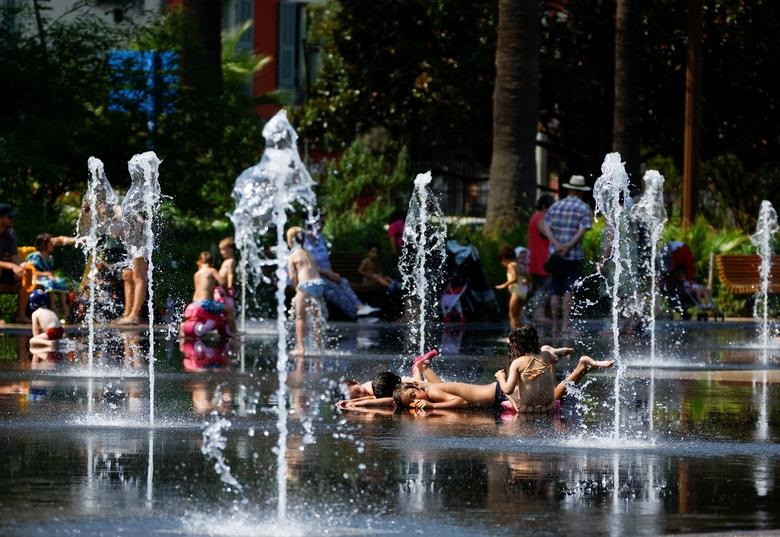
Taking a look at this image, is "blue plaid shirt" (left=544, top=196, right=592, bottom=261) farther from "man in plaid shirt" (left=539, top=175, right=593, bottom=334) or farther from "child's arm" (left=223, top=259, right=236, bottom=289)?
"child's arm" (left=223, top=259, right=236, bottom=289)

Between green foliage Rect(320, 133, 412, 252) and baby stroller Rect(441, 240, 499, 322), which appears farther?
green foliage Rect(320, 133, 412, 252)

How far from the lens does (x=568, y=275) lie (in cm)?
2188

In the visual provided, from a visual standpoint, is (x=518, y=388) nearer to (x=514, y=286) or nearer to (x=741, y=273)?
(x=514, y=286)

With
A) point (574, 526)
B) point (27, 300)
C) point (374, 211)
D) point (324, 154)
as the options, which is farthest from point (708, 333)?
point (324, 154)

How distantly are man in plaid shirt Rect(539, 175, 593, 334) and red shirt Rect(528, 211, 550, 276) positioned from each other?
3.90 feet

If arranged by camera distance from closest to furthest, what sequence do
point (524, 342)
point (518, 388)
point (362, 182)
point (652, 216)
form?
point (524, 342) < point (518, 388) < point (652, 216) < point (362, 182)

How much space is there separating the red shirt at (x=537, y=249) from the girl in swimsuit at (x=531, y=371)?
10.2 m

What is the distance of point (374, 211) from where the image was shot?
32.1 meters

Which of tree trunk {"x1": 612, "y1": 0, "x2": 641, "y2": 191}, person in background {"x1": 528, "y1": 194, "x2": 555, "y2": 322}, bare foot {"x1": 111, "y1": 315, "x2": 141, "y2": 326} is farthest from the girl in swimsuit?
tree trunk {"x1": 612, "y1": 0, "x2": 641, "y2": 191}

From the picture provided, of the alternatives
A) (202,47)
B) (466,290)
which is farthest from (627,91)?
(466,290)

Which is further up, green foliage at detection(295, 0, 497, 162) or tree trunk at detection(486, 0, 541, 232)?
green foliage at detection(295, 0, 497, 162)

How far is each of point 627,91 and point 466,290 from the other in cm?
768

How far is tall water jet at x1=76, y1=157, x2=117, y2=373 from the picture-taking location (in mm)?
20938

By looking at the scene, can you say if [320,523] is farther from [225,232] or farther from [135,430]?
[225,232]
